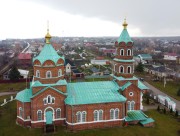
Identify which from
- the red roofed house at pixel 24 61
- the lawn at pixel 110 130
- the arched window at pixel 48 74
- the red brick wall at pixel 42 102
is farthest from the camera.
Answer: the red roofed house at pixel 24 61

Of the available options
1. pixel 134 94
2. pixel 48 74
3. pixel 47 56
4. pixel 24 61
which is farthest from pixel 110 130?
pixel 24 61

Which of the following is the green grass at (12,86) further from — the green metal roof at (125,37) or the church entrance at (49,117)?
the green metal roof at (125,37)

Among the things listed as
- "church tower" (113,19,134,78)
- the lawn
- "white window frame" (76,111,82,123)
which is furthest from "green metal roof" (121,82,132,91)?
"white window frame" (76,111,82,123)

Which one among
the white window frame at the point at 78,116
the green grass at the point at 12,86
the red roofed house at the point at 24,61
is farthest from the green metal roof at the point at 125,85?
the red roofed house at the point at 24,61

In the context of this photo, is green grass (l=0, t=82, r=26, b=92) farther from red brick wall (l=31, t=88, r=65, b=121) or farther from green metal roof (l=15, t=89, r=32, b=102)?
red brick wall (l=31, t=88, r=65, b=121)

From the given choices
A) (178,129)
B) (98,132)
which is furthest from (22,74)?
(178,129)

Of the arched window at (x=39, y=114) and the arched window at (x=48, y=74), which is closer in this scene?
the arched window at (x=39, y=114)
